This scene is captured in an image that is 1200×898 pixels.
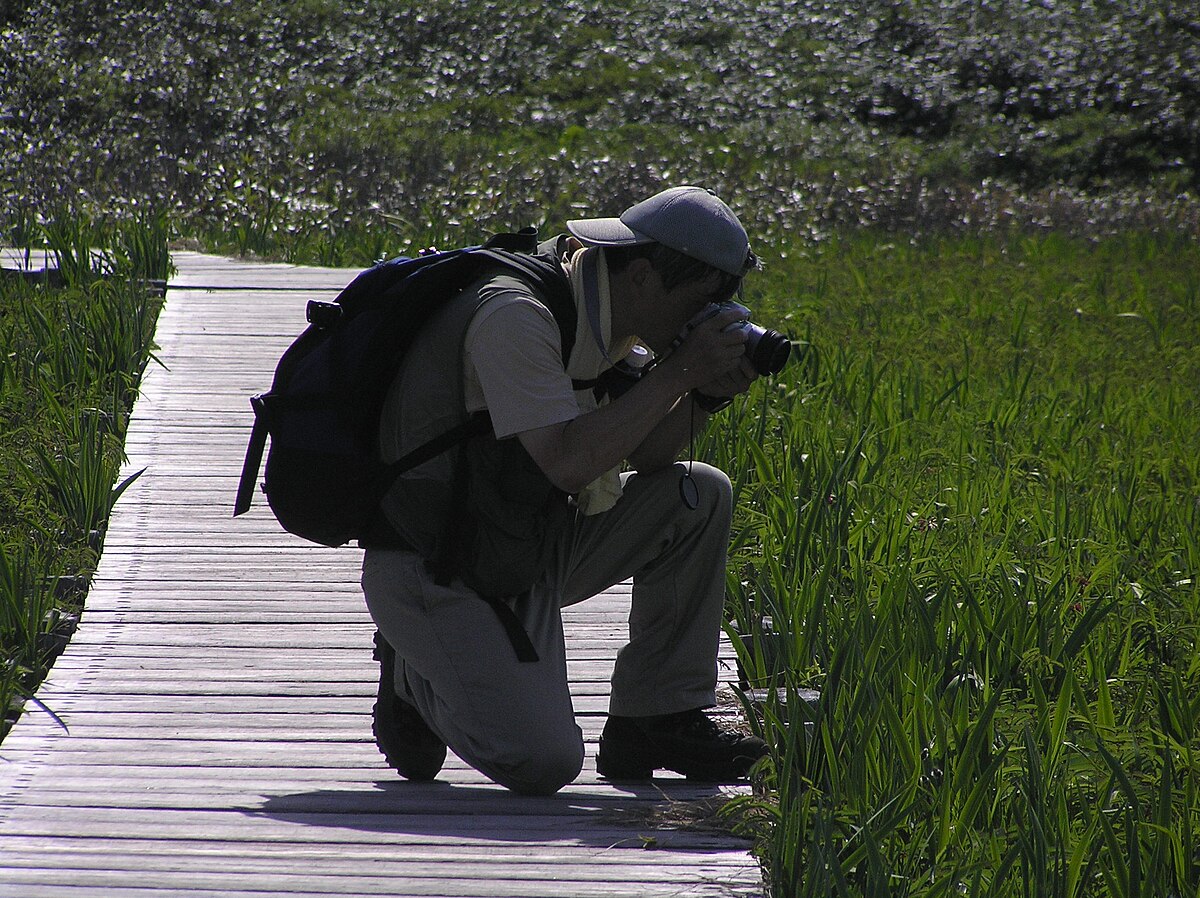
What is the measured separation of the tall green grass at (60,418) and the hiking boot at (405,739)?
73cm

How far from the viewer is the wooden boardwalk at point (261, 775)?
2508mm

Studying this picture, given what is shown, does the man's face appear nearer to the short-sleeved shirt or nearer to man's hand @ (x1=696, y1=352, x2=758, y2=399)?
man's hand @ (x1=696, y1=352, x2=758, y2=399)

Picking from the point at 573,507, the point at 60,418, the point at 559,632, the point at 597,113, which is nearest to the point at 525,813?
the point at 559,632

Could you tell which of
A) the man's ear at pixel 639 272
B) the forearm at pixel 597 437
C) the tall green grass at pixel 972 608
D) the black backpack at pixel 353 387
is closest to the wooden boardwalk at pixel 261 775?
the tall green grass at pixel 972 608

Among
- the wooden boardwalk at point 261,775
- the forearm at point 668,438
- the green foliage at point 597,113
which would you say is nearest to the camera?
the wooden boardwalk at point 261,775

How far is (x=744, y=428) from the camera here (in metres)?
5.00

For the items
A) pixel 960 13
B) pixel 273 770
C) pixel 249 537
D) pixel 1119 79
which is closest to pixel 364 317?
pixel 273 770

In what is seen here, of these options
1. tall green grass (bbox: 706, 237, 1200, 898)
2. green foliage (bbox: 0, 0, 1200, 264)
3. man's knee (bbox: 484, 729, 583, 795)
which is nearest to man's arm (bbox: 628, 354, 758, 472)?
tall green grass (bbox: 706, 237, 1200, 898)

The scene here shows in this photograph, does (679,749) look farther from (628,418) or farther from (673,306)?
(673,306)

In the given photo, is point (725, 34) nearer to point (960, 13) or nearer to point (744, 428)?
point (960, 13)

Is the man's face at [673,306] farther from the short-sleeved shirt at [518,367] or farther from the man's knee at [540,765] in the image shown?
the man's knee at [540,765]

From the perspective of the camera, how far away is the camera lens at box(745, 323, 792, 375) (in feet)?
9.61

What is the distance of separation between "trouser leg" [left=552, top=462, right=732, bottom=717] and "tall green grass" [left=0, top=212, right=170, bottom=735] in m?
1.23

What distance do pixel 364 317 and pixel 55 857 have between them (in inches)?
43.0
